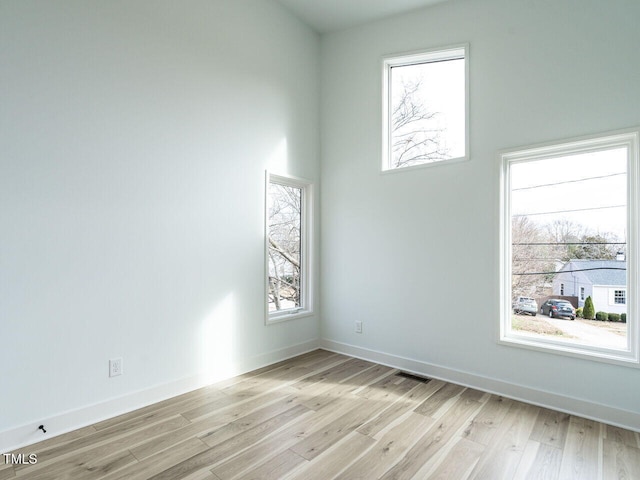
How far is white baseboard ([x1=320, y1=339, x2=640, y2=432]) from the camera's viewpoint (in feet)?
8.09

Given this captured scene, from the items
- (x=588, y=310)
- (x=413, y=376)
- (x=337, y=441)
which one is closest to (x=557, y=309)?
(x=588, y=310)

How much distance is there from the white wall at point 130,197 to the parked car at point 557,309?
252 cm

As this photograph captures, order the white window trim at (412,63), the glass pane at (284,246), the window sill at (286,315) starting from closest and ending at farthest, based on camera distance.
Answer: the white window trim at (412,63)
the window sill at (286,315)
the glass pane at (284,246)

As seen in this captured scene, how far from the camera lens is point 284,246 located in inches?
155

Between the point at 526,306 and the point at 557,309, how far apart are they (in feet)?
0.72

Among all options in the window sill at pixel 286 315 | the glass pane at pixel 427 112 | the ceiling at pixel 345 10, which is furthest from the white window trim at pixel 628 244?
the window sill at pixel 286 315

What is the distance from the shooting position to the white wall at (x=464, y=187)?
258cm

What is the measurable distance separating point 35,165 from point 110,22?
3.83 feet

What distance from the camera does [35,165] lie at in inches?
85.7

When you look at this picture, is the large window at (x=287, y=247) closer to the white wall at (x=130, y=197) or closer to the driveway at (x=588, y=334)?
the white wall at (x=130, y=197)

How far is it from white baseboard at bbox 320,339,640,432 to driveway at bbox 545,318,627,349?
0.44m

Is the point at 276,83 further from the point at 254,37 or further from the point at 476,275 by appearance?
the point at 476,275

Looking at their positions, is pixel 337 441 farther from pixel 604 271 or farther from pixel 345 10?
pixel 345 10

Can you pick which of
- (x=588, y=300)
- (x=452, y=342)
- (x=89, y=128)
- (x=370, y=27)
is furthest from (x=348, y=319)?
(x=370, y=27)
